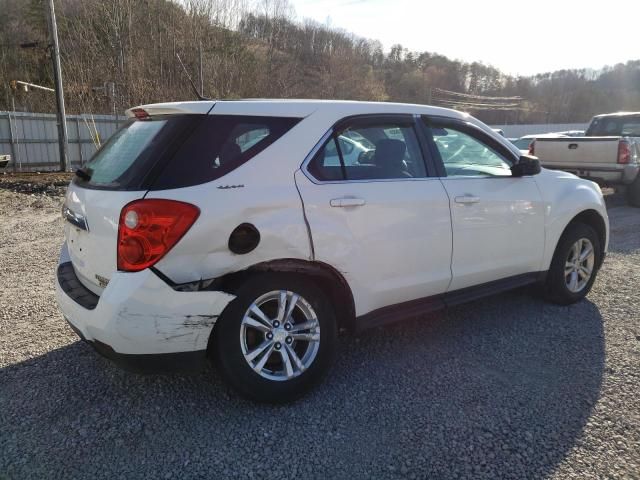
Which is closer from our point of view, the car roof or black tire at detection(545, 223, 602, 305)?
the car roof

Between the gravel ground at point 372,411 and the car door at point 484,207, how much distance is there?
23.0 inches

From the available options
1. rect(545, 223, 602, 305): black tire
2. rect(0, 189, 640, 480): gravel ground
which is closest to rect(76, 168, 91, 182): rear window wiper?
rect(0, 189, 640, 480): gravel ground

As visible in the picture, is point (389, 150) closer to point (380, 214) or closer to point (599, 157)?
point (380, 214)

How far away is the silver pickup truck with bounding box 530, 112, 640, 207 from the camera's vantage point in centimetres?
970

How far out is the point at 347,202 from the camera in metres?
2.89

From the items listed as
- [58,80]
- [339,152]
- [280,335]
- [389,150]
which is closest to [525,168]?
[389,150]

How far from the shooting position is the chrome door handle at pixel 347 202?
285 centimetres

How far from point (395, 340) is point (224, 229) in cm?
188

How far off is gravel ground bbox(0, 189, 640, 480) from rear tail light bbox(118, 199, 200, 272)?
3.20 feet

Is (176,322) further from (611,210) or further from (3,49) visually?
(3,49)

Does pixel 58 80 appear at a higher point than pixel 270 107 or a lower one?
higher

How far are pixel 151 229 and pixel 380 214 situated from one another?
1.38 meters

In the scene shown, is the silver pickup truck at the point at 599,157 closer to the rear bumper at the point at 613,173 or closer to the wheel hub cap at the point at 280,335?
the rear bumper at the point at 613,173

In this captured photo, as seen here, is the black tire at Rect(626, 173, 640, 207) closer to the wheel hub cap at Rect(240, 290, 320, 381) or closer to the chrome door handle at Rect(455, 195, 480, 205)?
the chrome door handle at Rect(455, 195, 480, 205)
